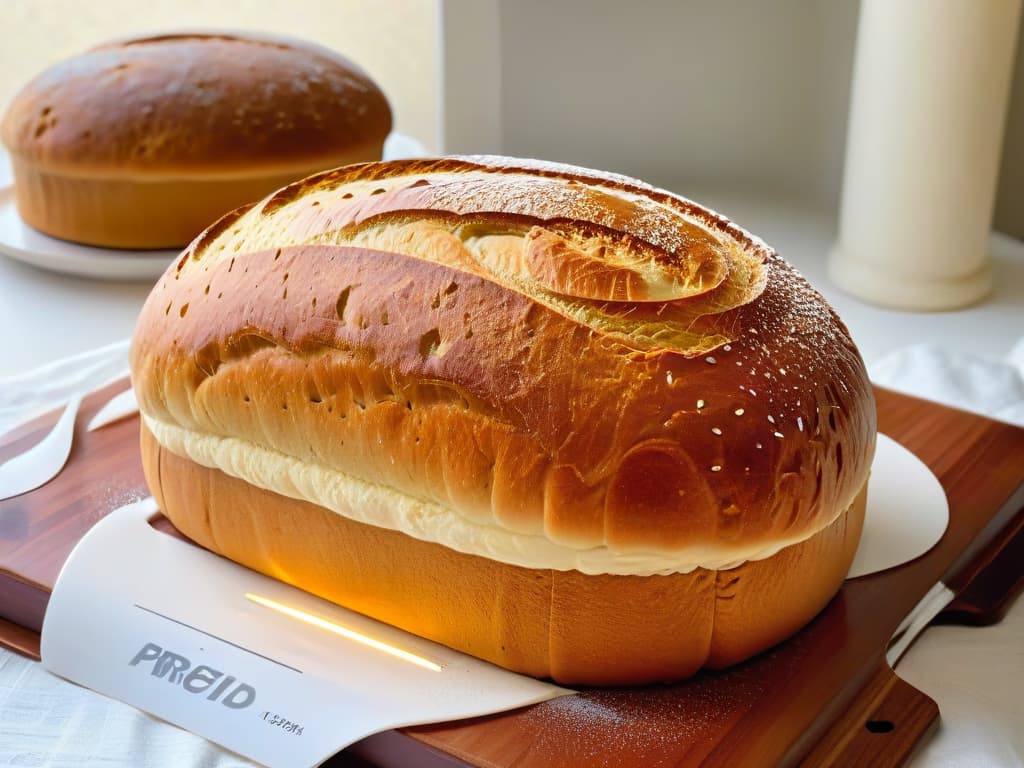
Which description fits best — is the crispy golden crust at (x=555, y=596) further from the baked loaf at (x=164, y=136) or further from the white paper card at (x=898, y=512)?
the baked loaf at (x=164, y=136)

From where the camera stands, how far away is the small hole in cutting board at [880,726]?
27.9 inches

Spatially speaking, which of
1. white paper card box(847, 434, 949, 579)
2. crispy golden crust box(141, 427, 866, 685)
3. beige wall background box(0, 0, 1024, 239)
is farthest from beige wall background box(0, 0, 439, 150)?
crispy golden crust box(141, 427, 866, 685)

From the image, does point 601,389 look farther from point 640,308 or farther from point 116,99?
point 116,99

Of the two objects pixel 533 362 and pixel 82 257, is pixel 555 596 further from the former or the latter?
pixel 82 257

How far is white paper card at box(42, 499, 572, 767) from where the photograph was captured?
69 cm

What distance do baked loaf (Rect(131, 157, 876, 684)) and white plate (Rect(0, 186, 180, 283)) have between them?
0.58 m

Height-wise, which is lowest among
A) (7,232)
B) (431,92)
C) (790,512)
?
(431,92)

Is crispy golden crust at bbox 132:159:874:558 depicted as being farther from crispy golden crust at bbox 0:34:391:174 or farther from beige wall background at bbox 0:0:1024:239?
beige wall background at bbox 0:0:1024:239

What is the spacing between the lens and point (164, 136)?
1351 mm

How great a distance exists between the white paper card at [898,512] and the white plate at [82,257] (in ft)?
2.67

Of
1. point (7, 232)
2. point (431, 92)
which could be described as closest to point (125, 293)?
point (7, 232)

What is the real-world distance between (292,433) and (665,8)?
1159mm

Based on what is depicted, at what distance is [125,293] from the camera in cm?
140

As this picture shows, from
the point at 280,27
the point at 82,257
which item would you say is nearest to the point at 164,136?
the point at 82,257
